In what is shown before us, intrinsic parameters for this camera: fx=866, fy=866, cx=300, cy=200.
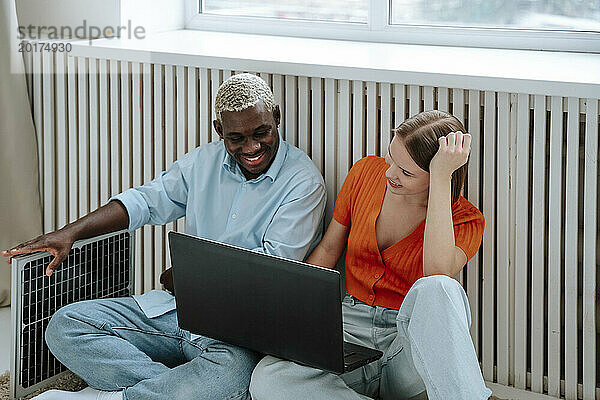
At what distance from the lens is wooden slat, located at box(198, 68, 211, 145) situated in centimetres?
240

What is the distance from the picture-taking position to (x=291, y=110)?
7.53 feet

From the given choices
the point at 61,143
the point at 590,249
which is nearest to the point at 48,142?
the point at 61,143

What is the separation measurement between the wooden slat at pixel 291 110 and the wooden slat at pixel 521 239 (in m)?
0.60

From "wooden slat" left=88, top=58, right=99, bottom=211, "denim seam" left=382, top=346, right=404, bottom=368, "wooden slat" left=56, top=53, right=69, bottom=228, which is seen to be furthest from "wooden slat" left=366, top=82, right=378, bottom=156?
"wooden slat" left=56, top=53, right=69, bottom=228

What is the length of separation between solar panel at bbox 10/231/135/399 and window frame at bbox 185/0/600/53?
0.93 m

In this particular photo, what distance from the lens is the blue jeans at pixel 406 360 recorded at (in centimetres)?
169

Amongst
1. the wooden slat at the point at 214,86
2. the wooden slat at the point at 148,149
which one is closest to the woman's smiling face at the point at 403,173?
the wooden slat at the point at 214,86

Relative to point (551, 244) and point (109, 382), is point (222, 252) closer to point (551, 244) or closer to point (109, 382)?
point (109, 382)

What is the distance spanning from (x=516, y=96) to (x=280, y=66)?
62 cm

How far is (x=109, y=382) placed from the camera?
2.00 meters

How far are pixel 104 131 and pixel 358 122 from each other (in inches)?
33.0

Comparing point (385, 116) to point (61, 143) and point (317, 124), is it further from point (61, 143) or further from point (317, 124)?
point (61, 143)

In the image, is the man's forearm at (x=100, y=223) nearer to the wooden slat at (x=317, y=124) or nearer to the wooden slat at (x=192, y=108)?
the wooden slat at (x=192, y=108)

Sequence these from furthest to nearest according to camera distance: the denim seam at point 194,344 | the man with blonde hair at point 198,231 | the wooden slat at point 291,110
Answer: the wooden slat at point 291,110
the denim seam at point 194,344
the man with blonde hair at point 198,231
